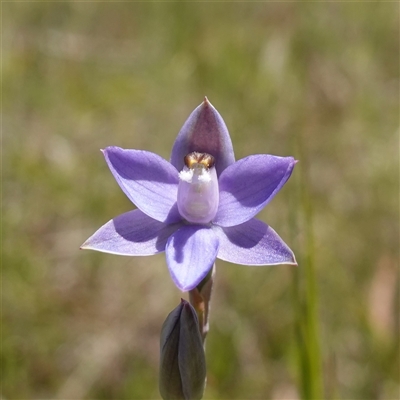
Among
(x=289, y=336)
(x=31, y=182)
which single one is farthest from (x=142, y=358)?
(x=31, y=182)

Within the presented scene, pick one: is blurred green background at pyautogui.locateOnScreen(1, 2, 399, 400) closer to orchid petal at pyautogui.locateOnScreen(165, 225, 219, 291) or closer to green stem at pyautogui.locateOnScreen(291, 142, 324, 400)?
green stem at pyautogui.locateOnScreen(291, 142, 324, 400)

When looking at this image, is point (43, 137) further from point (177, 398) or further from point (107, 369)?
point (177, 398)

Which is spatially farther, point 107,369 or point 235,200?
point 107,369

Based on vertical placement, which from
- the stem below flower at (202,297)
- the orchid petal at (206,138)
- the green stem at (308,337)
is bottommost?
the green stem at (308,337)

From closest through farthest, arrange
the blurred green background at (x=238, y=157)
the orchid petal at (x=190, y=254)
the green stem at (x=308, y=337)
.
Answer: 1. the orchid petal at (x=190, y=254)
2. the green stem at (x=308, y=337)
3. the blurred green background at (x=238, y=157)

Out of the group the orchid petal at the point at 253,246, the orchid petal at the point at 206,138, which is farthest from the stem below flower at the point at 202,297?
the orchid petal at the point at 206,138

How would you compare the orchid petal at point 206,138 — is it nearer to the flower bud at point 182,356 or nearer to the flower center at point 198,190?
the flower center at point 198,190

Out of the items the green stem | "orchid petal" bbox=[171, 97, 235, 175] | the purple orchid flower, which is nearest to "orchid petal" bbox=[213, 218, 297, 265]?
the purple orchid flower
